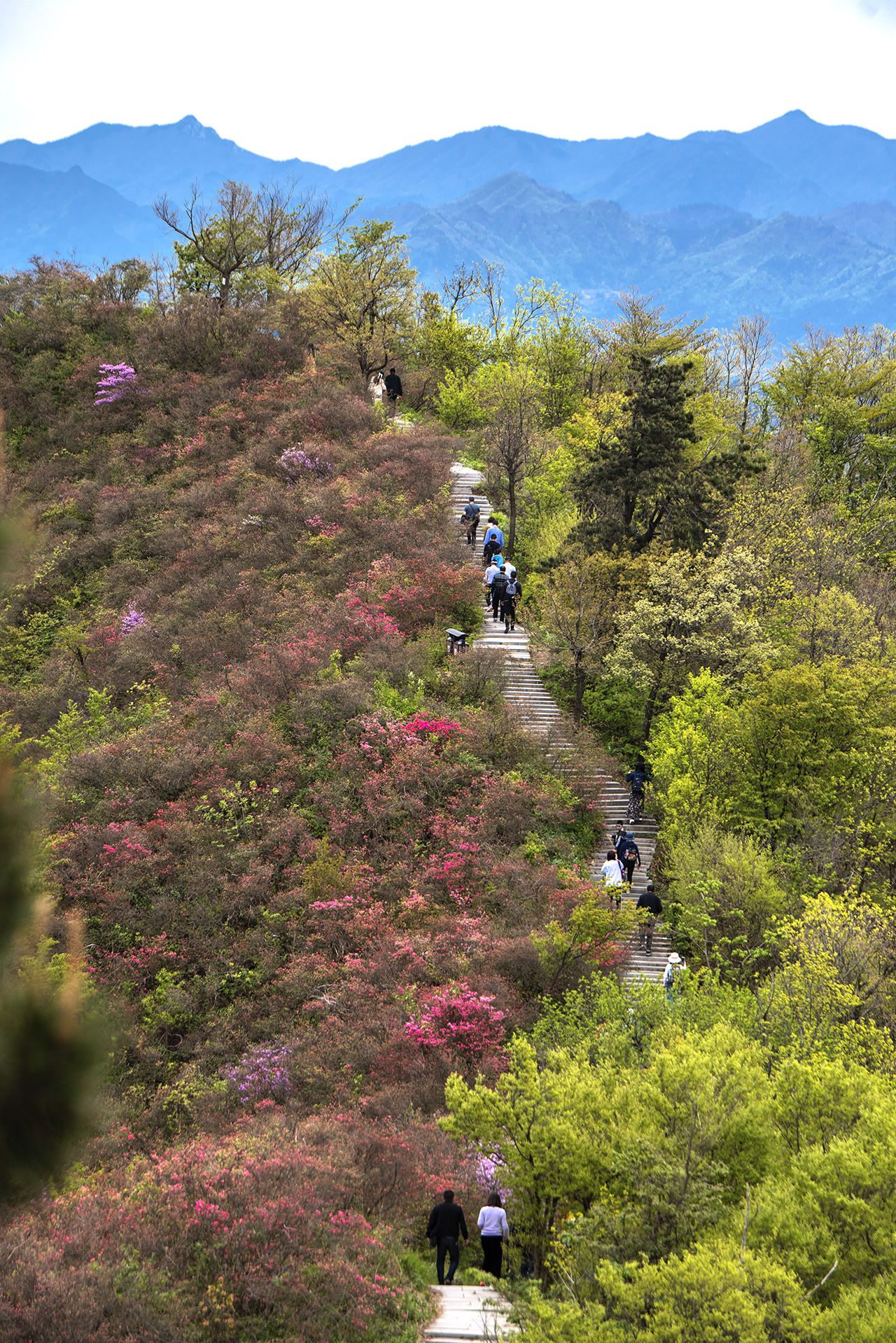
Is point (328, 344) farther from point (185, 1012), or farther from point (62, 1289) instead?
point (62, 1289)

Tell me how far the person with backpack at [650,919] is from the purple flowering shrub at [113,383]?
39.3m

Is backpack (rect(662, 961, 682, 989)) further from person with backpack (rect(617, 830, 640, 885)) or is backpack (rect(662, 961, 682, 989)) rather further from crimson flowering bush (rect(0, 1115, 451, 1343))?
crimson flowering bush (rect(0, 1115, 451, 1343))

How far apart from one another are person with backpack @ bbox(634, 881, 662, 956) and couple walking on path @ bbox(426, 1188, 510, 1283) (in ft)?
33.3

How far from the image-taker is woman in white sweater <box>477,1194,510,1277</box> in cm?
1042

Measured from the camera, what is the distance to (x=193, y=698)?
27.5 m

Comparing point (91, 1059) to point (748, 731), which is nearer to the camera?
point (91, 1059)

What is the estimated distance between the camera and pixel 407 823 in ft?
69.6

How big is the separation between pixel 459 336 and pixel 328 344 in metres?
9.85

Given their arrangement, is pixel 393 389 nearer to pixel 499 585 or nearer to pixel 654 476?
pixel 499 585

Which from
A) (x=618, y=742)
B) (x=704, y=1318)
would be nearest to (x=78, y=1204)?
(x=704, y=1318)

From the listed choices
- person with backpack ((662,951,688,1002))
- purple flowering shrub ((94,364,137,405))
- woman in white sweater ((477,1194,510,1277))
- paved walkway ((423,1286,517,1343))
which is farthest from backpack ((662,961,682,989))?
purple flowering shrub ((94,364,137,405))

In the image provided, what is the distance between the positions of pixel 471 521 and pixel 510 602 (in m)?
6.29

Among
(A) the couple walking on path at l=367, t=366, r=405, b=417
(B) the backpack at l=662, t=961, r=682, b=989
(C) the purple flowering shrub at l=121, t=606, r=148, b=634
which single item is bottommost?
(B) the backpack at l=662, t=961, r=682, b=989

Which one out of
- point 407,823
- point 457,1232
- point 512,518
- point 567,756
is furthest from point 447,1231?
point 512,518
